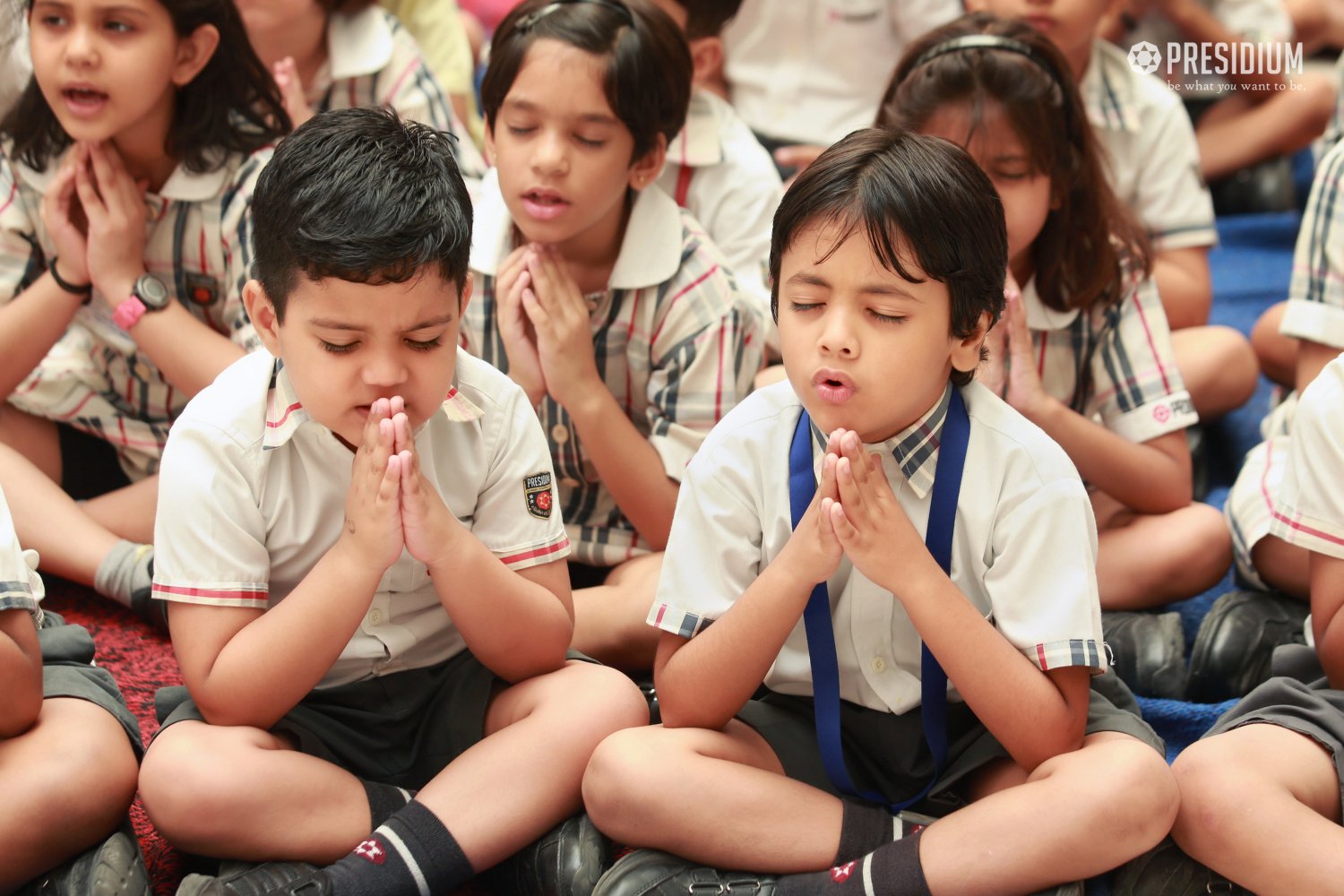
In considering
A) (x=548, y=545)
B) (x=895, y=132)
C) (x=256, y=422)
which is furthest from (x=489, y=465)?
(x=895, y=132)

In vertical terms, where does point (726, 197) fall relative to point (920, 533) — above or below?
above

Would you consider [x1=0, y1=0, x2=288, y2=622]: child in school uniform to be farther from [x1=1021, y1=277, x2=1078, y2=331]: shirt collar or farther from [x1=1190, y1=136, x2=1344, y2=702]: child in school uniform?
[x1=1190, y1=136, x2=1344, y2=702]: child in school uniform

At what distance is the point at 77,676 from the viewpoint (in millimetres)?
1251

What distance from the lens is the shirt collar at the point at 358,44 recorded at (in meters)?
1.98

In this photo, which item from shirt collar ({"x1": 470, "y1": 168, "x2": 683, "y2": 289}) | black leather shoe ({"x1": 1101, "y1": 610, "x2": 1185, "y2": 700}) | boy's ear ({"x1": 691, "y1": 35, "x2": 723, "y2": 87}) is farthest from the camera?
boy's ear ({"x1": 691, "y1": 35, "x2": 723, "y2": 87})

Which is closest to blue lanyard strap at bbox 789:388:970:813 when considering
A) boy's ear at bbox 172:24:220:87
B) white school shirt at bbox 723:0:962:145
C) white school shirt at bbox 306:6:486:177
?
boy's ear at bbox 172:24:220:87

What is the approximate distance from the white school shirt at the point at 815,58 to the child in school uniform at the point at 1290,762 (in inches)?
50.1

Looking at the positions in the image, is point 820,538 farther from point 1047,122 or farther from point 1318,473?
point 1047,122

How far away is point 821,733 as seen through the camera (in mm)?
1166

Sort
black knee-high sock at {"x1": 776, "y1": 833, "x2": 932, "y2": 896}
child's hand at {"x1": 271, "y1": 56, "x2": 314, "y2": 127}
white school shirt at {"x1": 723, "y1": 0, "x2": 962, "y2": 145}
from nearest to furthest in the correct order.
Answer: black knee-high sock at {"x1": 776, "y1": 833, "x2": 932, "y2": 896}, child's hand at {"x1": 271, "y1": 56, "x2": 314, "y2": 127}, white school shirt at {"x1": 723, "y1": 0, "x2": 962, "y2": 145}

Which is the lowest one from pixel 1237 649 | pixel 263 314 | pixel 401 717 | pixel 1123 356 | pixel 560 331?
pixel 1237 649

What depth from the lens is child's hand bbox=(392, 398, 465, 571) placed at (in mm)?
1108

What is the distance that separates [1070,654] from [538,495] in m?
0.45

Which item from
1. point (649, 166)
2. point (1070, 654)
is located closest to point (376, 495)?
point (1070, 654)
